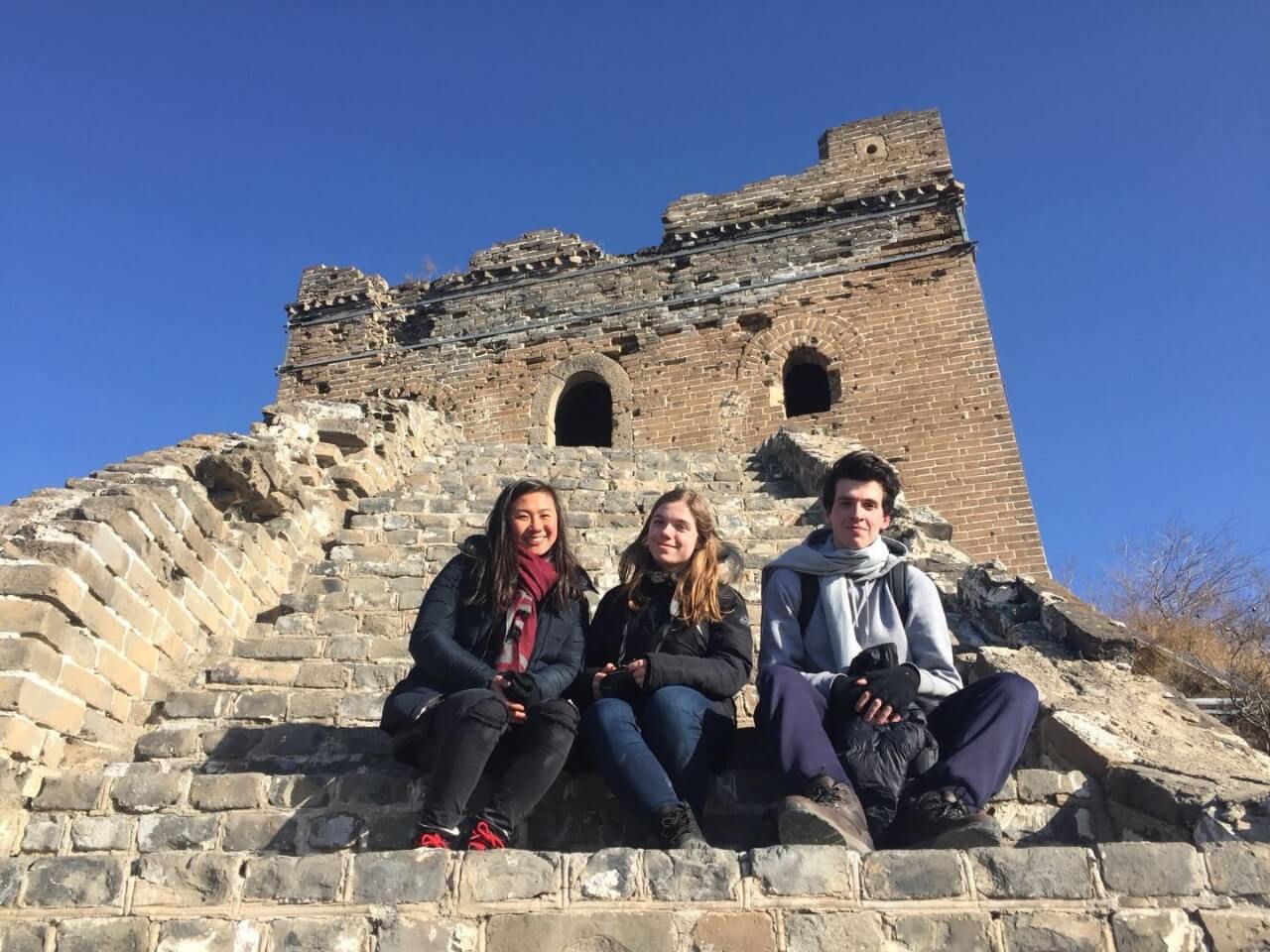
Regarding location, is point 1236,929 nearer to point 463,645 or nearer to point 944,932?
point 944,932

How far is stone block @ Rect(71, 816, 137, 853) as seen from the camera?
3.25m

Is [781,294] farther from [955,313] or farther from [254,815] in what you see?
[254,815]

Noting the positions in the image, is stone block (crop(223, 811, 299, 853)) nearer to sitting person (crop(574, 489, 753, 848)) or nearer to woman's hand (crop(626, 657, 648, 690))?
sitting person (crop(574, 489, 753, 848))

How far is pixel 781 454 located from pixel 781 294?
6.54m

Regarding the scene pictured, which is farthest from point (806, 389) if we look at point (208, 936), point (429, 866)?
point (208, 936)

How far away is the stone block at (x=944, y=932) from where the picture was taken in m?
2.41

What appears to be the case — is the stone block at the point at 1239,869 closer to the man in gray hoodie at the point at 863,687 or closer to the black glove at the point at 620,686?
the man in gray hoodie at the point at 863,687

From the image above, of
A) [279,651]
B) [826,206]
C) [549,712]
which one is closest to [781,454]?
[279,651]

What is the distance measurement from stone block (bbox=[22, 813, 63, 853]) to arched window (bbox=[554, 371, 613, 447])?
1280cm

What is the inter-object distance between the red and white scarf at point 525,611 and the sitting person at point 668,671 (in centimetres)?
24

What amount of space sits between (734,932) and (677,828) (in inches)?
14.3

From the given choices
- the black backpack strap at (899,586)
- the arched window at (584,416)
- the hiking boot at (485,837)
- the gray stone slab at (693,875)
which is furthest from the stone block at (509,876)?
the arched window at (584,416)

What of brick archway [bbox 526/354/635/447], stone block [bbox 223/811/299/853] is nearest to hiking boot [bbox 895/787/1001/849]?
stone block [bbox 223/811/299/853]

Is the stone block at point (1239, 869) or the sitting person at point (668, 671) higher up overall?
the sitting person at point (668, 671)
